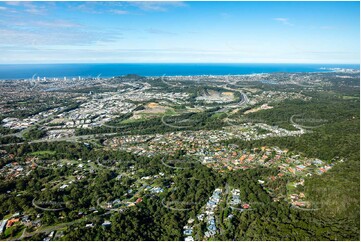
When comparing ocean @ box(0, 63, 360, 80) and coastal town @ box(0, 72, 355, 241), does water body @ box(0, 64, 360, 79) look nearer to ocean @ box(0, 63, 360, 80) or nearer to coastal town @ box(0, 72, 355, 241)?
ocean @ box(0, 63, 360, 80)

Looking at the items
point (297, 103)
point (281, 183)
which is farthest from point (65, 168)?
point (297, 103)

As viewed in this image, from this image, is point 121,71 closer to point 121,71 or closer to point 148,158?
point 121,71

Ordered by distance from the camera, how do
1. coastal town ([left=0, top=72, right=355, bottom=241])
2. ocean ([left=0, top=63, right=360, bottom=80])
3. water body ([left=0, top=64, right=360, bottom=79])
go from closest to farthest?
coastal town ([left=0, top=72, right=355, bottom=241]) → ocean ([left=0, top=63, right=360, bottom=80]) → water body ([left=0, top=64, right=360, bottom=79])

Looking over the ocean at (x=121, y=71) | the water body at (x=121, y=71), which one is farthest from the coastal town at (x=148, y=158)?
the water body at (x=121, y=71)

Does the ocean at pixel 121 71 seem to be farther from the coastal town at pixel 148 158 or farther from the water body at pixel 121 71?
the coastal town at pixel 148 158

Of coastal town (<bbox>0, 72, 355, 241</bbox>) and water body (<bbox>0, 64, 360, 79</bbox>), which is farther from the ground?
water body (<bbox>0, 64, 360, 79</bbox>)

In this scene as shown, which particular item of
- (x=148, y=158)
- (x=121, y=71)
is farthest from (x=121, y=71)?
(x=148, y=158)

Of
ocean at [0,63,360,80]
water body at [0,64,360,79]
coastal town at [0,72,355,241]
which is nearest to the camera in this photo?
coastal town at [0,72,355,241]

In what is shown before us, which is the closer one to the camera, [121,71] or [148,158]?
[148,158]

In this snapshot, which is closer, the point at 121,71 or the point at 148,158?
the point at 148,158

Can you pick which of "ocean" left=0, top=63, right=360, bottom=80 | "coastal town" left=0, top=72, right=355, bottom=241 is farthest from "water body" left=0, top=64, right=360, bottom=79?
"coastal town" left=0, top=72, right=355, bottom=241

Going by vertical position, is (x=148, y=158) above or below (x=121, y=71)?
below
